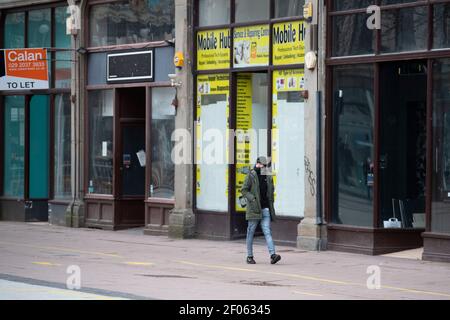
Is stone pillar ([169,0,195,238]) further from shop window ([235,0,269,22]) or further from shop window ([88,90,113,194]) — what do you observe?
shop window ([88,90,113,194])

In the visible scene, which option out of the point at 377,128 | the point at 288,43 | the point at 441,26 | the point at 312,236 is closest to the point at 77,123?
the point at 288,43

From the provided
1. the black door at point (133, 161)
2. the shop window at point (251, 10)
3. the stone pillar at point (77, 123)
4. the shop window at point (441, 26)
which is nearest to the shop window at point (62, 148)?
the stone pillar at point (77, 123)

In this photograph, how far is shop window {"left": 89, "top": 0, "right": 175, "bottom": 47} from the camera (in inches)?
949

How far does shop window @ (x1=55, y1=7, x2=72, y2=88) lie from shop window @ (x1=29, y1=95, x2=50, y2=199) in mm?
1033

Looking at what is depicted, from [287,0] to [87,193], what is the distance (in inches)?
321

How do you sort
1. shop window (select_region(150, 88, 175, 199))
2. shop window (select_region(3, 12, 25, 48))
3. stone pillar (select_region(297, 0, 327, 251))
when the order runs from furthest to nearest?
shop window (select_region(3, 12, 25, 48)), shop window (select_region(150, 88, 175, 199)), stone pillar (select_region(297, 0, 327, 251))

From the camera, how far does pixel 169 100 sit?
2397cm

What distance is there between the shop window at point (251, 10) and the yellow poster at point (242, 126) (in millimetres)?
1278

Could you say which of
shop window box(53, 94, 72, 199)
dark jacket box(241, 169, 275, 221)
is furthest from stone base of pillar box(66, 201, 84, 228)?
dark jacket box(241, 169, 275, 221)

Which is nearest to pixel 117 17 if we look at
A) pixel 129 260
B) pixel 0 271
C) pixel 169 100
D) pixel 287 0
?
pixel 169 100

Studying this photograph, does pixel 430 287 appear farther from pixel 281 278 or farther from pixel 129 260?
pixel 129 260

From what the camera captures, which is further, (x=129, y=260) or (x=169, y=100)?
(x=169, y=100)

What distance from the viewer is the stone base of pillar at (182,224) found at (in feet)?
75.2

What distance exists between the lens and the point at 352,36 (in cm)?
1977
